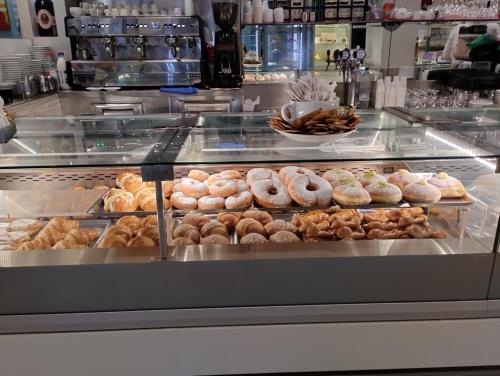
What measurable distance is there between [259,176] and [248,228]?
0.23 metres

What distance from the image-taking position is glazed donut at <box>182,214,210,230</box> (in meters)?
1.83

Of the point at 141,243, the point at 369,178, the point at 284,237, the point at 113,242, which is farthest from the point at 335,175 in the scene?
the point at 113,242

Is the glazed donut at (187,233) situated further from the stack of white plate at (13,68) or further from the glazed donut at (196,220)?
the stack of white plate at (13,68)

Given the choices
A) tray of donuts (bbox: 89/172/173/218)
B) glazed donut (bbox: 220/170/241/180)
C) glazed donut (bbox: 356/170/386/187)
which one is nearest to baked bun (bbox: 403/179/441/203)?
glazed donut (bbox: 356/170/386/187)

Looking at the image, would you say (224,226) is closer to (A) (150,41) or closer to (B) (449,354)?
(B) (449,354)

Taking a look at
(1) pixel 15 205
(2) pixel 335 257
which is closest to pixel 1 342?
(1) pixel 15 205

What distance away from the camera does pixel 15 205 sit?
70.6 inches

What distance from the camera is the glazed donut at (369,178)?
1768 mm

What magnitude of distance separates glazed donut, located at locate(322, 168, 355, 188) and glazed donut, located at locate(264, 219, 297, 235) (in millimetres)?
264

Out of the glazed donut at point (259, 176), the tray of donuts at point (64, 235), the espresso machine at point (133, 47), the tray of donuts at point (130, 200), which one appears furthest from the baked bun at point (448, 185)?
the espresso machine at point (133, 47)

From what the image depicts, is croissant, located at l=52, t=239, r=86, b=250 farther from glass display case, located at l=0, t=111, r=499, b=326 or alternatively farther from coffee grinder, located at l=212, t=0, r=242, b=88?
coffee grinder, located at l=212, t=0, r=242, b=88

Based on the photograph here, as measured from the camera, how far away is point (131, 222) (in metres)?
1.84

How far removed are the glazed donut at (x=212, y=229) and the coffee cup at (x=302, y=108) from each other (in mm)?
544

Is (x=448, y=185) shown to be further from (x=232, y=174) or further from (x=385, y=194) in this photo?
(x=232, y=174)
